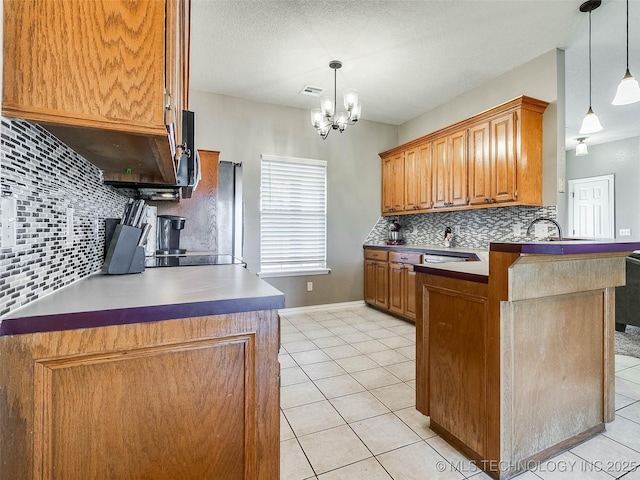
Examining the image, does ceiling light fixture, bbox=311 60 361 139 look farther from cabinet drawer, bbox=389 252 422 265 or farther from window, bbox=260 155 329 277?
cabinet drawer, bbox=389 252 422 265

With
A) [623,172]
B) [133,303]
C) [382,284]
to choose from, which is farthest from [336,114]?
[623,172]

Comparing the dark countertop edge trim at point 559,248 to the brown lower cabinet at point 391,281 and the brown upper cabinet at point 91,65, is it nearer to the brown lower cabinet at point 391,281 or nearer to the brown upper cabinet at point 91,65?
the brown upper cabinet at point 91,65

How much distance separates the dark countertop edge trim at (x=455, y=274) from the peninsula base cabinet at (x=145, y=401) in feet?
3.26

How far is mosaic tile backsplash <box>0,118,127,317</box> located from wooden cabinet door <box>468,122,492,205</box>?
3380mm

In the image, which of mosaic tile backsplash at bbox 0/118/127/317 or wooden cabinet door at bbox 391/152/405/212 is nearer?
mosaic tile backsplash at bbox 0/118/127/317

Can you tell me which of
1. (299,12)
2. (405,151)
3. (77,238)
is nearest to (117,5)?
(77,238)

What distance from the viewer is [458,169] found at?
3.71 meters

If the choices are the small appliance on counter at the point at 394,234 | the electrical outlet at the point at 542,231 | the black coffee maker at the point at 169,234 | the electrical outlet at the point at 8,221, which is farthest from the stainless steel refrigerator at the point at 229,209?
the electrical outlet at the point at 542,231

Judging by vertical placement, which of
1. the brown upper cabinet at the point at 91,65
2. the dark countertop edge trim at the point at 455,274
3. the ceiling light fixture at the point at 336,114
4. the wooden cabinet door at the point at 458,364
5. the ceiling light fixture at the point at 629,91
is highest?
the ceiling light fixture at the point at 336,114

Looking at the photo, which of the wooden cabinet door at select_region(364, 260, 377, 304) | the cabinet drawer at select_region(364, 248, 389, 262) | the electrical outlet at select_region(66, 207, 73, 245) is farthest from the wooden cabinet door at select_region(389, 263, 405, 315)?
the electrical outlet at select_region(66, 207, 73, 245)

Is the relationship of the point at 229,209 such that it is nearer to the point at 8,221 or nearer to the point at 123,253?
the point at 123,253

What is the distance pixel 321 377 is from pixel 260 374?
5.44 ft

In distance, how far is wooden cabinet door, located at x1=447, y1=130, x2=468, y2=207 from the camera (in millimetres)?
3625

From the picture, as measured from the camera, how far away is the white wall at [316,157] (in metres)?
4.08
